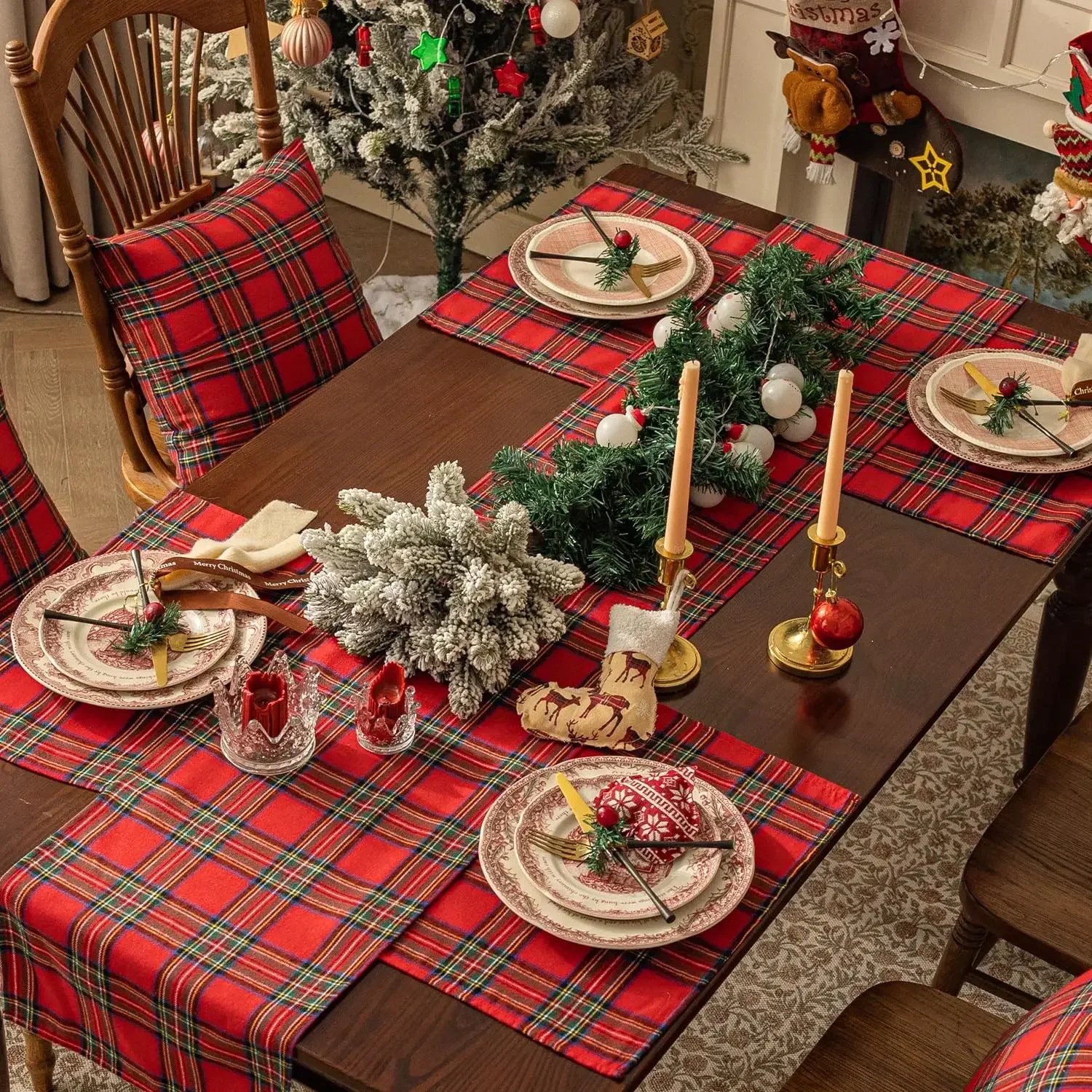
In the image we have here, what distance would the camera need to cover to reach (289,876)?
1.43 meters

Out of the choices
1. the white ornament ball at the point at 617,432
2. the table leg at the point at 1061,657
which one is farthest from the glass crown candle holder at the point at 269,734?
the table leg at the point at 1061,657

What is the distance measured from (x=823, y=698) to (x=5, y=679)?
→ 0.86m

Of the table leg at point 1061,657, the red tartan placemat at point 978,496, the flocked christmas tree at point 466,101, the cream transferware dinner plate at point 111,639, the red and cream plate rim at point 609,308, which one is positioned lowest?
the table leg at point 1061,657

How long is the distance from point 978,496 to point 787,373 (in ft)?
0.91

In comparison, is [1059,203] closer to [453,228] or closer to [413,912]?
[453,228]

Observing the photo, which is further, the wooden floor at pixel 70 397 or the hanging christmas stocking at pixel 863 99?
the wooden floor at pixel 70 397

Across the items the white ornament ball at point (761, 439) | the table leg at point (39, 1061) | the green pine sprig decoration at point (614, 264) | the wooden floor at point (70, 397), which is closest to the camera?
the white ornament ball at point (761, 439)

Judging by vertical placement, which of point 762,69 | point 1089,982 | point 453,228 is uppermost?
point 1089,982

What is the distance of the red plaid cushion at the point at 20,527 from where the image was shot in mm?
1938

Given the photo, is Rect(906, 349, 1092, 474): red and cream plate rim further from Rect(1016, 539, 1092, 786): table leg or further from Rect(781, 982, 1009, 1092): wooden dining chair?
Rect(781, 982, 1009, 1092): wooden dining chair

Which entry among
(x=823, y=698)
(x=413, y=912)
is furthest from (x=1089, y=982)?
(x=413, y=912)

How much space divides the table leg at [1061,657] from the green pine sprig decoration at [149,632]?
4.03 feet

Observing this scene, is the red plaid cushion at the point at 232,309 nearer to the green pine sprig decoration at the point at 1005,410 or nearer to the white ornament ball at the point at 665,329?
the white ornament ball at the point at 665,329

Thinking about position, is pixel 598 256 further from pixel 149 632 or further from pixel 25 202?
pixel 25 202
